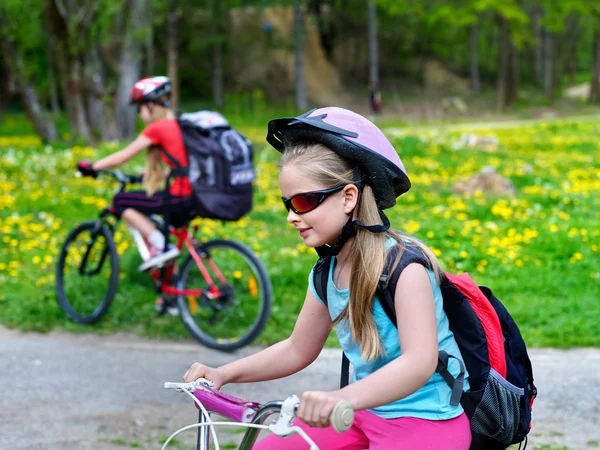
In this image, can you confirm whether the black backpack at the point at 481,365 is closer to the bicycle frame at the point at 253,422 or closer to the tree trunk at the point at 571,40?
the bicycle frame at the point at 253,422

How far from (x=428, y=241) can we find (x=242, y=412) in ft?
21.2

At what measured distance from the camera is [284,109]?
3500 cm

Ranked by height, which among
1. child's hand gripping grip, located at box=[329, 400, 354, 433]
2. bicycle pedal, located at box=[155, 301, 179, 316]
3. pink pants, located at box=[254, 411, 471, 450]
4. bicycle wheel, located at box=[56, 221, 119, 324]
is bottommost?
bicycle pedal, located at box=[155, 301, 179, 316]

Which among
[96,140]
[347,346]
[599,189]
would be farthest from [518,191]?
[96,140]

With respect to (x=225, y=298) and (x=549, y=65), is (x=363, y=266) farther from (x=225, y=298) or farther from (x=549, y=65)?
(x=549, y=65)

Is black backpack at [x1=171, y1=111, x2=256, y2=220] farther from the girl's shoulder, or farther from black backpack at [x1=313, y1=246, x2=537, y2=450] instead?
the girl's shoulder

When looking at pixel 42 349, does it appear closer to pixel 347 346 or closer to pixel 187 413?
pixel 187 413

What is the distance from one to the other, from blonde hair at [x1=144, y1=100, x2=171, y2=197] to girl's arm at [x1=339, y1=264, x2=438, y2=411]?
14.2ft

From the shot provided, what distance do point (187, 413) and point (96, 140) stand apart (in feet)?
52.5

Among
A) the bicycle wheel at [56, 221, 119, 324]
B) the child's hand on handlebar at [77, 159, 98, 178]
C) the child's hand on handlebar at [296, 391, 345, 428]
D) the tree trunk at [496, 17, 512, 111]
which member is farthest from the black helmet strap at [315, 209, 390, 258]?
the tree trunk at [496, 17, 512, 111]

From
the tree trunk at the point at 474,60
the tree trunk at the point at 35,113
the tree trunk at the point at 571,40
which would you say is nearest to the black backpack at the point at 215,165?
the tree trunk at the point at 35,113

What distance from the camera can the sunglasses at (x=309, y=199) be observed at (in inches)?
86.7

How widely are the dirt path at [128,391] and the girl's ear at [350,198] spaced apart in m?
2.55

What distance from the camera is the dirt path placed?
4500mm
